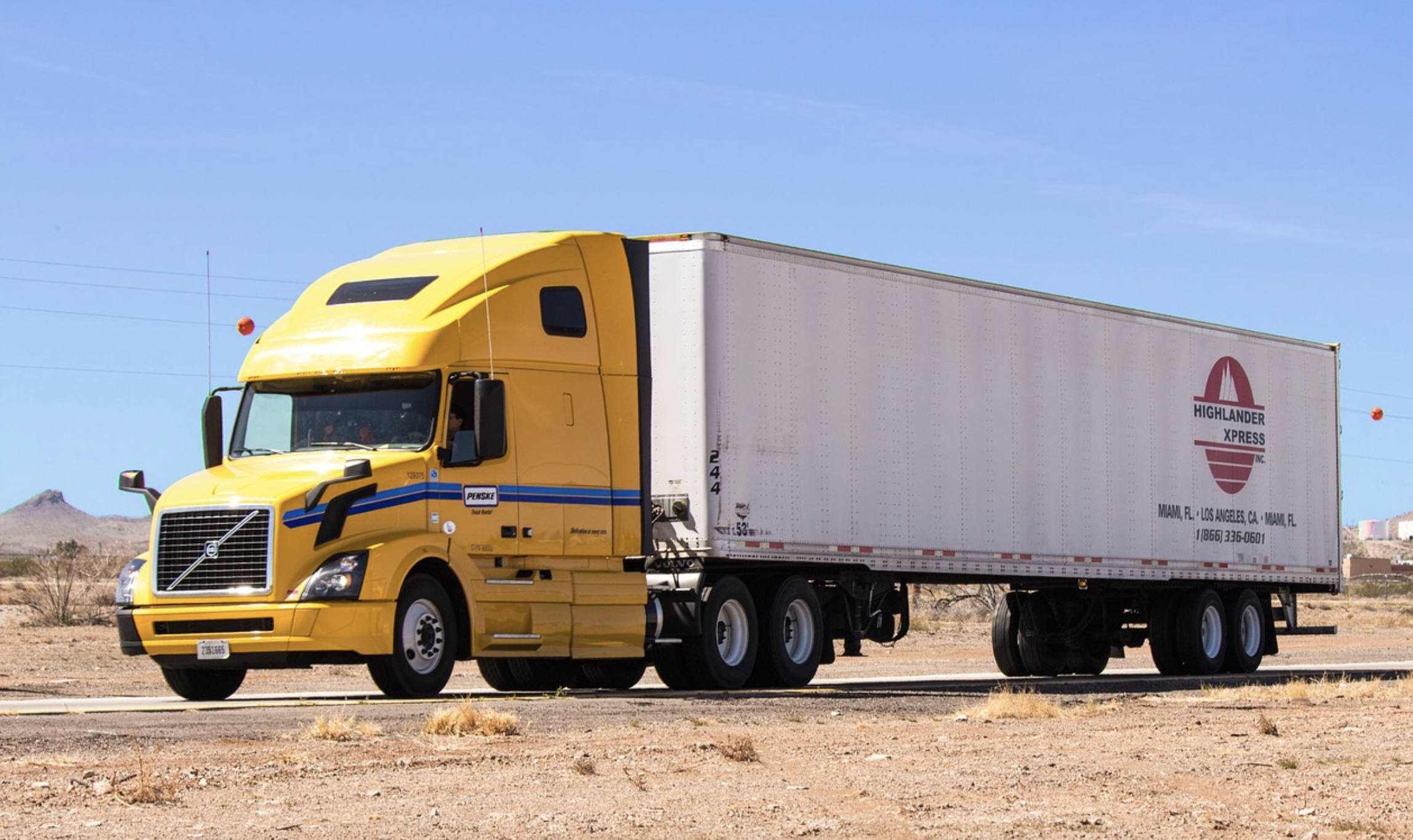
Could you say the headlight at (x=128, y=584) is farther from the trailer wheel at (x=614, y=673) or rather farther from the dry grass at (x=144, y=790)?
the dry grass at (x=144, y=790)

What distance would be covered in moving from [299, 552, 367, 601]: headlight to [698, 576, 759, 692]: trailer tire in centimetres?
402

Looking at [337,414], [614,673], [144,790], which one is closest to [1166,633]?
[614,673]

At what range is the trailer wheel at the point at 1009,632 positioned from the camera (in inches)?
1083

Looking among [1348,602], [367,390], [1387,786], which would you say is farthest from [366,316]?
[1348,602]

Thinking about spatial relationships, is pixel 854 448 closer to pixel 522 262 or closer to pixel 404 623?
pixel 522 262

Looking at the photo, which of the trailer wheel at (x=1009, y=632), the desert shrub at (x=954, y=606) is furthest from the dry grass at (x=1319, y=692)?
the desert shrub at (x=954, y=606)

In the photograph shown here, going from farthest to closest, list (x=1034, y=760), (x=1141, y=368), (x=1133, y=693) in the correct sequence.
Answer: (x=1141, y=368) < (x=1133, y=693) < (x=1034, y=760)

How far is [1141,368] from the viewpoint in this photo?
26.4m

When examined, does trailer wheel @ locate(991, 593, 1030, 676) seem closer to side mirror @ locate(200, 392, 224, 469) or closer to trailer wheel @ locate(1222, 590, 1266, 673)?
trailer wheel @ locate(1222, 590, 1266, 673)

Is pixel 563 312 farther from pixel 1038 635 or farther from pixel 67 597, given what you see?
pixel 67 597

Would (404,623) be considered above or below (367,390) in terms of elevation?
below

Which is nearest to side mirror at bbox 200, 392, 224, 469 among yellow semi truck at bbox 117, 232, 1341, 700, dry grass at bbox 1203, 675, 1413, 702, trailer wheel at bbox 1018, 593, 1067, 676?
yellow semi truck at bbox 117, 232, 1341, 700

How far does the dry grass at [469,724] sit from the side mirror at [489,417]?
4.17m

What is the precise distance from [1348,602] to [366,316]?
62.9 m
